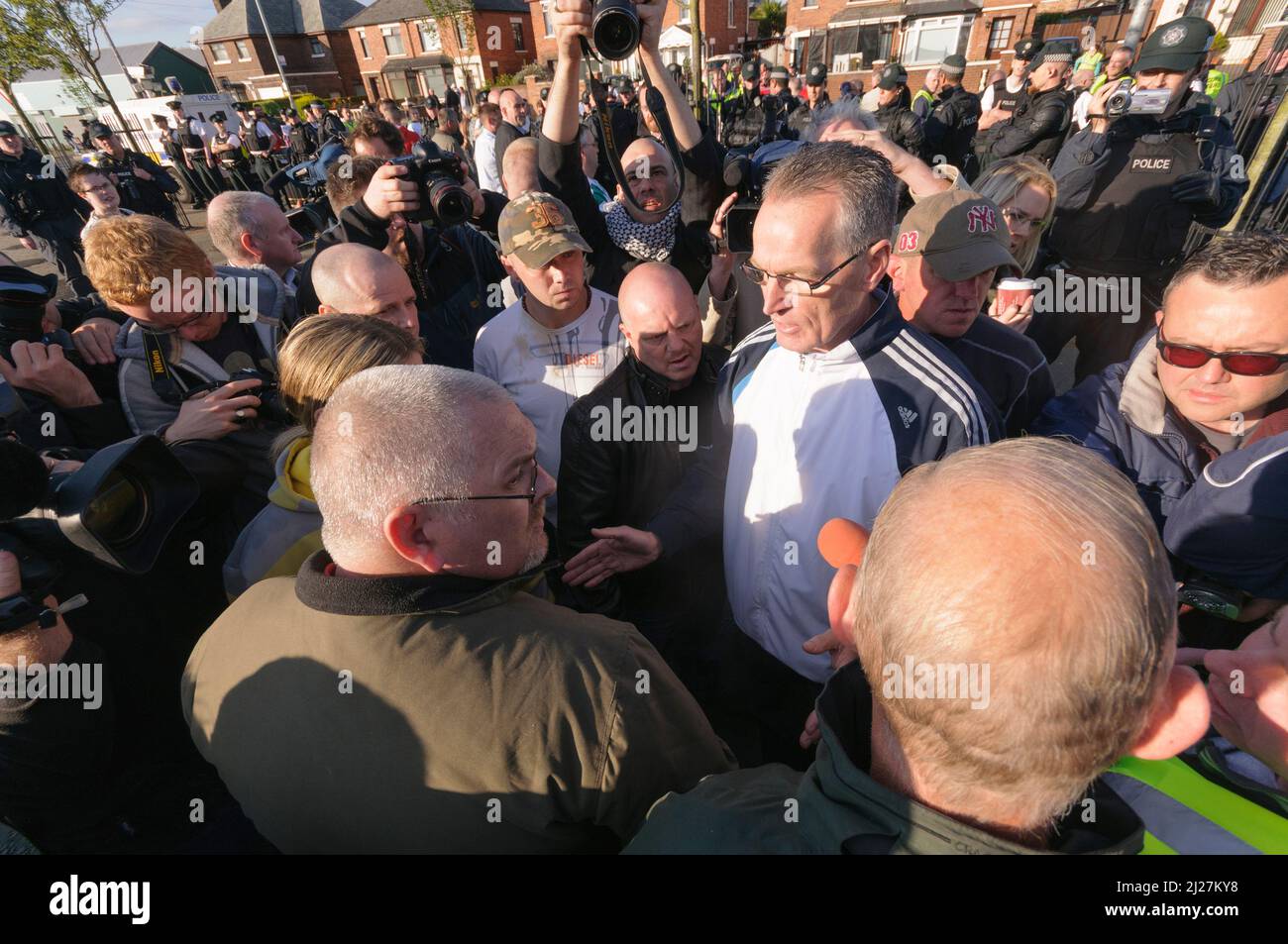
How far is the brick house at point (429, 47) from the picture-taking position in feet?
131

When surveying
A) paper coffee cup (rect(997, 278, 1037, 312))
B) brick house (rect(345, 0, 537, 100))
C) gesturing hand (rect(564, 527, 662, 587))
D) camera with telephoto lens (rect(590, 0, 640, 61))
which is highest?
brick house (rect(345, 0, 537, 100))

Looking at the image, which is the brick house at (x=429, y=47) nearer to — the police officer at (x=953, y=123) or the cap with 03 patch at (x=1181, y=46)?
the police officer at (x=953, y=123)

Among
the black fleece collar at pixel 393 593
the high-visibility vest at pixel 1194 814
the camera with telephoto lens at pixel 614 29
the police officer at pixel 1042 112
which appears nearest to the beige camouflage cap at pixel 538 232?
the camera with telephoto lens at pixel 614 29

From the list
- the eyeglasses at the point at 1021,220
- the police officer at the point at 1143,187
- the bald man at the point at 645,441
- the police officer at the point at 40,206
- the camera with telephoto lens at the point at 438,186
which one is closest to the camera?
the bald man at the point at 645,441

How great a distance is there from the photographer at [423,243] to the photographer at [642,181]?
776mm

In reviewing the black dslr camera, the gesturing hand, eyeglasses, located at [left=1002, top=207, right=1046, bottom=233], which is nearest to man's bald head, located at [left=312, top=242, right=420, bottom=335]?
the black dslr camera

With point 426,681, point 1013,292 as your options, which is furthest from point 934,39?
point 426,681

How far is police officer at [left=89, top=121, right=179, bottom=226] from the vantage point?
9.20 metres

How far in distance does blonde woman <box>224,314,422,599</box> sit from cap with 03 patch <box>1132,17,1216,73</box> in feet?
16.5

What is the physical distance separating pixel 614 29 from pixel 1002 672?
2.91 metres

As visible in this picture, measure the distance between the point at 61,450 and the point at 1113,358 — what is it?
5.57 metres

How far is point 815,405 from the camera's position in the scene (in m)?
1.94

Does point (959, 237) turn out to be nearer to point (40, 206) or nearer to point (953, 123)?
point (953, 123)

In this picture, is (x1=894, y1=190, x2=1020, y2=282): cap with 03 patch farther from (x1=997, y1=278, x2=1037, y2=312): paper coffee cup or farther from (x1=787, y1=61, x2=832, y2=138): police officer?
(x1=787, y1=61, x2=832, y2=138): police officer
